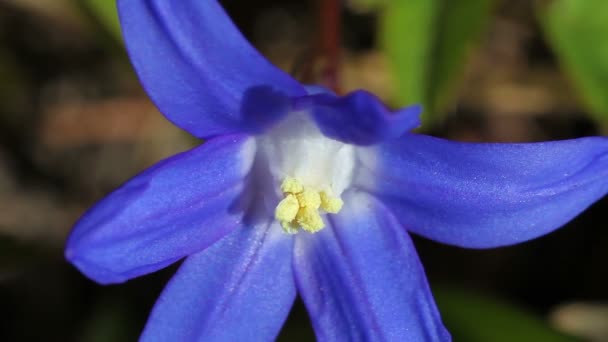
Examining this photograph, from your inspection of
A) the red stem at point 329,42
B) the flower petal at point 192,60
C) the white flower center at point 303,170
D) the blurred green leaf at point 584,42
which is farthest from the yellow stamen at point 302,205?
the blurred green leaf at point 584,42

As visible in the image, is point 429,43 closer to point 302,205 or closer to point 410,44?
point 410,44

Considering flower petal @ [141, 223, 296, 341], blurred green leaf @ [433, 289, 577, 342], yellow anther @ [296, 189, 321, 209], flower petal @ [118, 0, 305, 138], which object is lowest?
flower petal @ [141, 223, 296, 341]

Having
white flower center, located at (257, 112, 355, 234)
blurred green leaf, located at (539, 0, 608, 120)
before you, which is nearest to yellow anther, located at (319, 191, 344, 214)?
white flower center, located at (257, 112, 355, 234)

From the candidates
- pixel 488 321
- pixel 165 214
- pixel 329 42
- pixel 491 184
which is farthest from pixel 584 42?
pixel 165 214

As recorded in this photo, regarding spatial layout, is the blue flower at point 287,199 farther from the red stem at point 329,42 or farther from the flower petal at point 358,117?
the red stem at point 329,42

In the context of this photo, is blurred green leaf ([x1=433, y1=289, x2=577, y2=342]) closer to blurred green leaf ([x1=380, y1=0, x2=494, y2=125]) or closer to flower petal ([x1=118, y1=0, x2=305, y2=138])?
blurred green leaf ([x1=380, y1=0, x2=494, y2=125])
